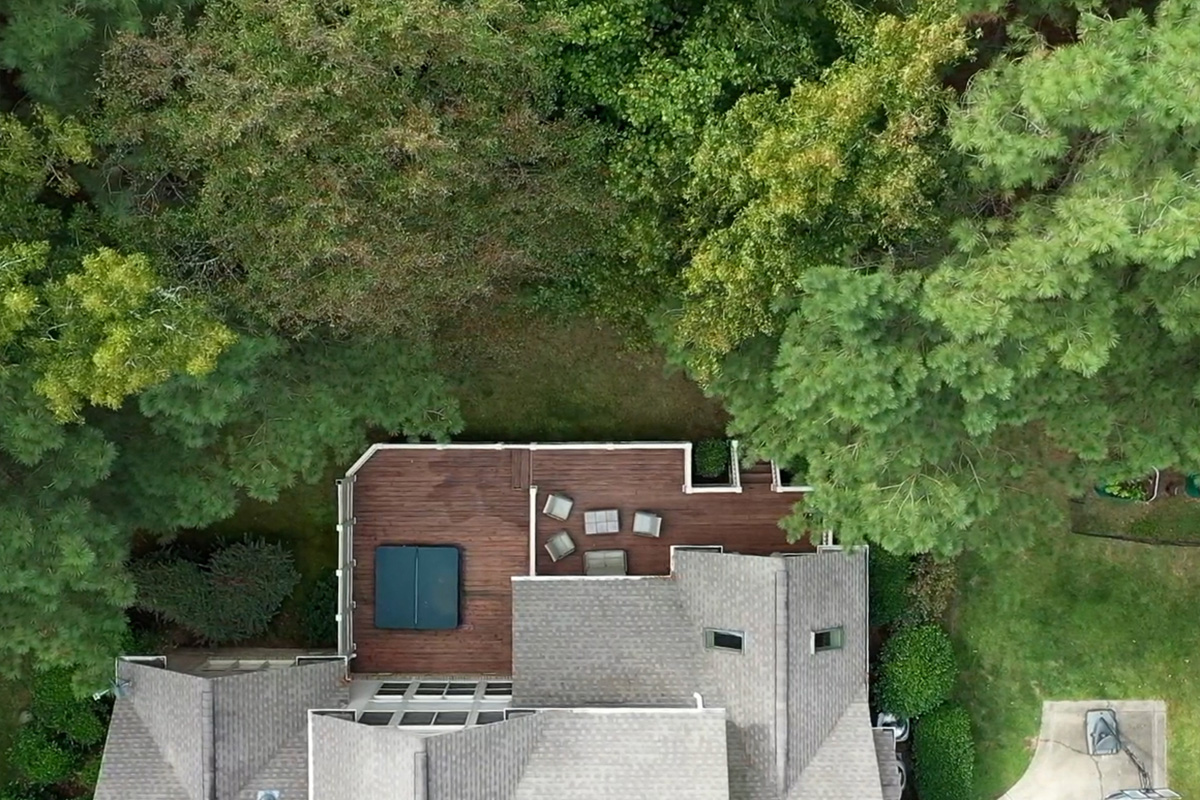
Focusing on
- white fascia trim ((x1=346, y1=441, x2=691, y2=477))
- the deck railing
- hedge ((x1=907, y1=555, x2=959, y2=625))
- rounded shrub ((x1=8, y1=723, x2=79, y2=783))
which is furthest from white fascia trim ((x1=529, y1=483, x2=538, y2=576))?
rounded shrub ((x1=8, y1=723, x2=79, y2=783))

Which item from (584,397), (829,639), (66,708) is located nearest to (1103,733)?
(829,639)

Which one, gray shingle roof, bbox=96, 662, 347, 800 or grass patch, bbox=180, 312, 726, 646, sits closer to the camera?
gray shingle roof, bbox=96, 662, 347, 800

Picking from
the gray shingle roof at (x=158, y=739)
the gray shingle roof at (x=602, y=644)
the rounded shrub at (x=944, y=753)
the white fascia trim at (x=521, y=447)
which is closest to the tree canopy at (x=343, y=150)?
the white fascia trim at (x=521, y=447)

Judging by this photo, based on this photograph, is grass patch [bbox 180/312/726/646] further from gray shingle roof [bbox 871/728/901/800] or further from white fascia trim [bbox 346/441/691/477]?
gray shingle roof [bbox 871/728/901/800]

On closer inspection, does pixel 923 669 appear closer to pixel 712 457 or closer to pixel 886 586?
pixel 886 586

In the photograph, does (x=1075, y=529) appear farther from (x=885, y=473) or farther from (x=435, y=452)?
(x=435, y=452)

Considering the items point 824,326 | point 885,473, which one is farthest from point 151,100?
point 885,473

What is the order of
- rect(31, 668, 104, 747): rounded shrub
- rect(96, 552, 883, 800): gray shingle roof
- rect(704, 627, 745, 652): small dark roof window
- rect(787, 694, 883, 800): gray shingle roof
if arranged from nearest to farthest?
rect(96, 552, 883, 800): gray shingle roof, rect(787, 694, 883, 800): gray shingle roof, rect(704, 627, 745, 652): small dark roof window, rect(31, 668, 104, 747): rounded shrub
